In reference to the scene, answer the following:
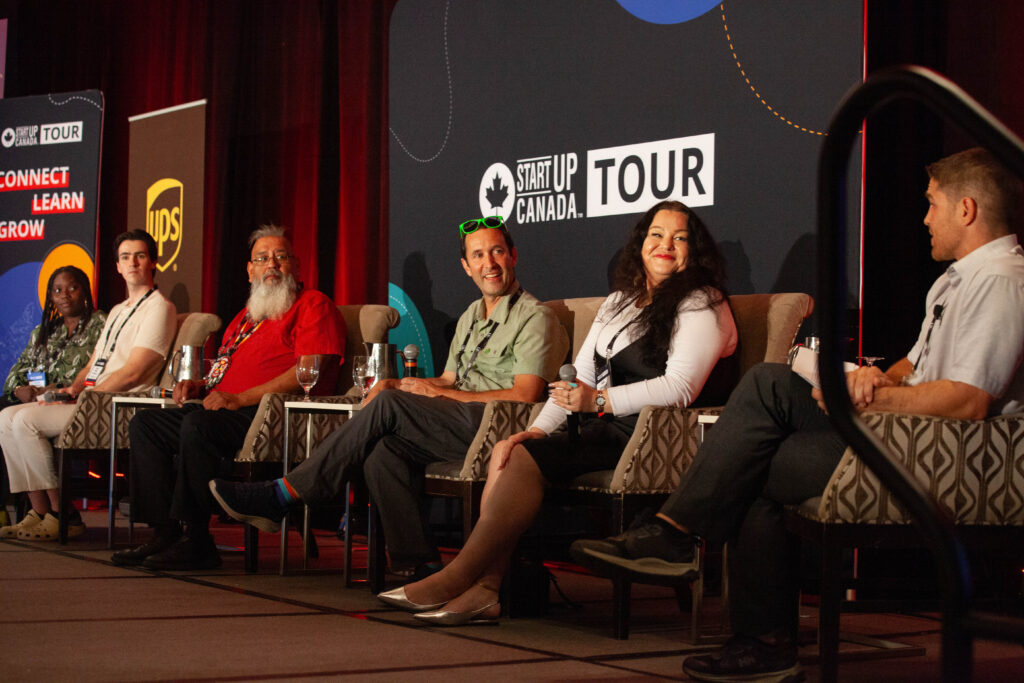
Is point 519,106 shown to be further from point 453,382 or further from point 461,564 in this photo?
point 461,564

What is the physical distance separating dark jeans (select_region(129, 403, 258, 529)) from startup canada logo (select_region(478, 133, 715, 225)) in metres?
1.28

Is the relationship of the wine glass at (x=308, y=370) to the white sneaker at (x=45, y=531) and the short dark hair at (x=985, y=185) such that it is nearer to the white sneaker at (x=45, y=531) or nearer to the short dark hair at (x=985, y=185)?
the white sneaker at (x=45, y=531)

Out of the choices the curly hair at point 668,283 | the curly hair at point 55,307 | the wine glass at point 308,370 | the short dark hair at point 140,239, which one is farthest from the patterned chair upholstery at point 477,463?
the curly hair at point 55,307

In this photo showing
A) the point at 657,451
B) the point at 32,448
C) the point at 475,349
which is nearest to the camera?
the point at 657,451

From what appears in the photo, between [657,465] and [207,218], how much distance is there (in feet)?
14.7

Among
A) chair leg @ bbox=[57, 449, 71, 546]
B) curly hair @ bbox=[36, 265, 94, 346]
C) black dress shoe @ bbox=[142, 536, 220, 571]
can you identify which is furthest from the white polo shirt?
curly hair @ bbox=[36, 265, 94, 346]

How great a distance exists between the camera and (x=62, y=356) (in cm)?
578

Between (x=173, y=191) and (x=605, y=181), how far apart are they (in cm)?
307

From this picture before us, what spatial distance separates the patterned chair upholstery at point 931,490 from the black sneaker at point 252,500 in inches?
70.1

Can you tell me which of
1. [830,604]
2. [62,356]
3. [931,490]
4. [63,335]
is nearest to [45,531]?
[62,356]

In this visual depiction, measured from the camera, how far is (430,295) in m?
5.09

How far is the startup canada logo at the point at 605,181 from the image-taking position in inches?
157

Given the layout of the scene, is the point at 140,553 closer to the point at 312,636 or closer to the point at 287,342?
the point at 287,342

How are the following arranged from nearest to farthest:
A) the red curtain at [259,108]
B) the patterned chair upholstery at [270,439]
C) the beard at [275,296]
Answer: the patterned chair upholstery at [270,439] < the beard at [275,296] < the red curtain at [259,108]
